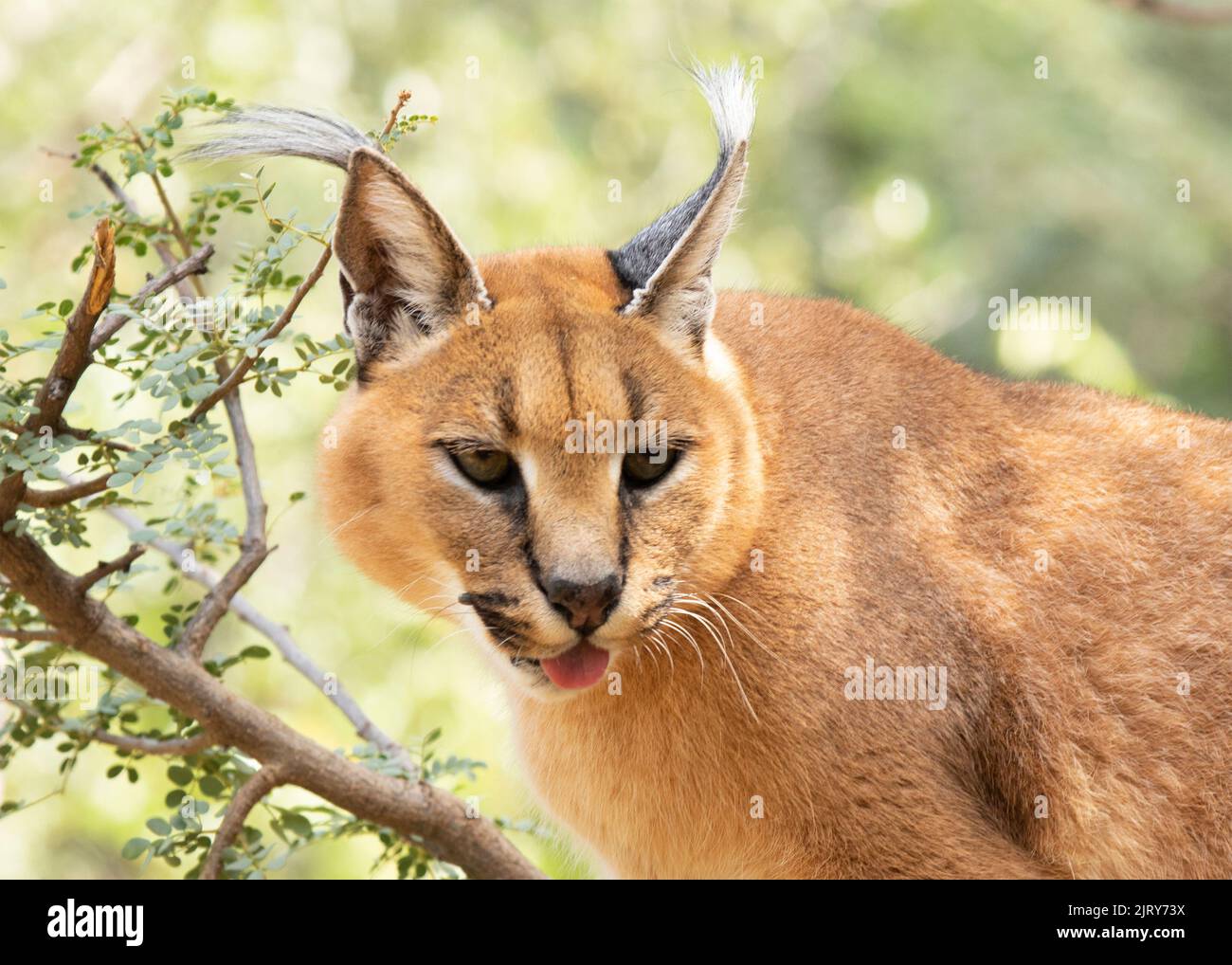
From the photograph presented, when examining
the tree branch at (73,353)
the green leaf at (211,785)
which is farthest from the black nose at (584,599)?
the green leaf at (211,785)

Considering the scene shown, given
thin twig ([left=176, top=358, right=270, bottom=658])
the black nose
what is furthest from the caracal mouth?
thin twig ([left=176, top=358, right=270, bottom=658])

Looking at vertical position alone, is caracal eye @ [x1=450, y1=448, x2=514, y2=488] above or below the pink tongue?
above

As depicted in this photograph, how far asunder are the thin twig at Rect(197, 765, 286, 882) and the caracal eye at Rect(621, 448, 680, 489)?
1240 millimetres

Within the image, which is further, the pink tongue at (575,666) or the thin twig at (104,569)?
the pink tongue at (575,666)

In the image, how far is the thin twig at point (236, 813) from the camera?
12.7 ft

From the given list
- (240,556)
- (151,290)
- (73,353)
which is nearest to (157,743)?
(240,556)

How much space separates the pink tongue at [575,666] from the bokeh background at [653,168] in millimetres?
2164

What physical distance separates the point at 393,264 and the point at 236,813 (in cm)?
157

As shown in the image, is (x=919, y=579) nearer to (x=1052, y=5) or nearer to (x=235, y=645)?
(x=235, y=645)

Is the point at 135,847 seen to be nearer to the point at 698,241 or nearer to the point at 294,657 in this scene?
the point at 294,657

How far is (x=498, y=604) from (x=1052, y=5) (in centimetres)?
1300

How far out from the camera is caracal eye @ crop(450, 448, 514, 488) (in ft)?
13.1

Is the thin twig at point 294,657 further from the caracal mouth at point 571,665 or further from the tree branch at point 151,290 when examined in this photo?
the tree branch at point 151,290

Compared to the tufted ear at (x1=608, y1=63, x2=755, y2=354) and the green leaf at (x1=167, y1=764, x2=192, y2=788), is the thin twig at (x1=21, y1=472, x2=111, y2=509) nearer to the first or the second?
the green leaf at (x1=167, y1=764, x2=192, y2=788)
